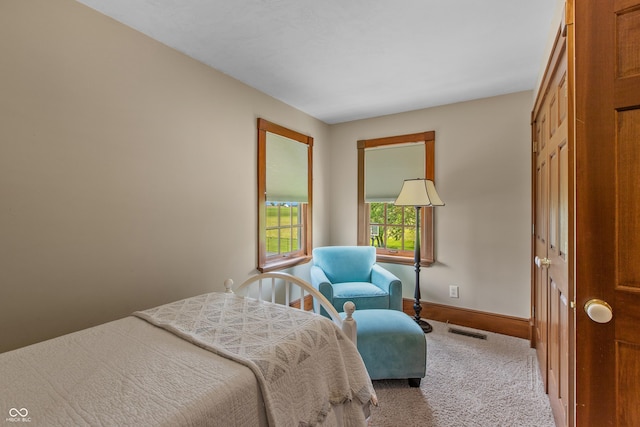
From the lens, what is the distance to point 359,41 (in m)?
1.93

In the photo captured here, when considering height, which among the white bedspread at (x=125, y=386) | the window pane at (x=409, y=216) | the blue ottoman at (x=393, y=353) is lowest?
the blue ottoman at (x=393, y=353)

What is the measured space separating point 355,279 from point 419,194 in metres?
1.16

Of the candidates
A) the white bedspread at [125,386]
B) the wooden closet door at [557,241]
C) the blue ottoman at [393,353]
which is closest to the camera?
the white bedspread at [125,386]

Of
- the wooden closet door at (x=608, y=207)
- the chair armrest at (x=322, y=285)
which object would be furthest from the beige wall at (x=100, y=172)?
the wooden closet door at (x=608, y=207)

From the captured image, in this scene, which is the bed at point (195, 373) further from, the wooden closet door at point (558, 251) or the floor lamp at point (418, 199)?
the floor lamp at point (418, 199)

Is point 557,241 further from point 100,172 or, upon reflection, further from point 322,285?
point 100,172

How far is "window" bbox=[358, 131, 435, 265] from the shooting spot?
320cm

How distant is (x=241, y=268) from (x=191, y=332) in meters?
1.24

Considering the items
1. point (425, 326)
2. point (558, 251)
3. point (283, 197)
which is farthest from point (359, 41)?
point (425, 326)

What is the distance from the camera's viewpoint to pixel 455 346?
2.56 meters

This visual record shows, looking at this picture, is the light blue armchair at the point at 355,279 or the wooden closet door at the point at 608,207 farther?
the light blue armchair at the point at 355,279

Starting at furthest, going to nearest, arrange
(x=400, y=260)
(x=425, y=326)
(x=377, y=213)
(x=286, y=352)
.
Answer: (x=377, y=213)
(x=400, y=260)
(x=425, y=326)
(x=286, y=352)

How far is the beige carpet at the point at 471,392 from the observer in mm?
1682

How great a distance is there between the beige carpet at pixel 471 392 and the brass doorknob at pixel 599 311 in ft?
3.84
